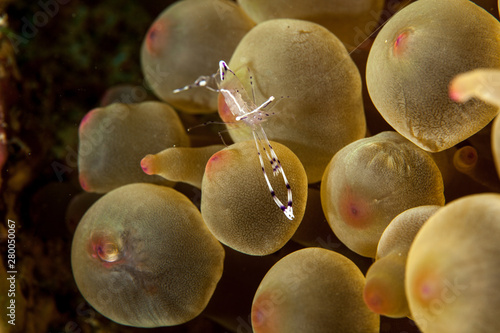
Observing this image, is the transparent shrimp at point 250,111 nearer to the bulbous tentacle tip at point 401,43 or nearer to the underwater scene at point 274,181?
the underwater scene at point 274,181

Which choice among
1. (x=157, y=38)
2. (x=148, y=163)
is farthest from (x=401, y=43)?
(x=157, y=38)

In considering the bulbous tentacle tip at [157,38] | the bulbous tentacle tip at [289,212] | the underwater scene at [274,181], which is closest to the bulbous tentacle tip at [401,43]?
the underwater scene at [274,181]

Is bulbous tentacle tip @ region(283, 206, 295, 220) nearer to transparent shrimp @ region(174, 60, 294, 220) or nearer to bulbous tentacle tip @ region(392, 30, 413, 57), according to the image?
transparent shrimp @ region(174, 60, 294, 220)


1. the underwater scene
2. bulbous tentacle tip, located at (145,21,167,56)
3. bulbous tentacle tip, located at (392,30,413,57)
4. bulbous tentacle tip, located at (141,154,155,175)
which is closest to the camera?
the underwater scene

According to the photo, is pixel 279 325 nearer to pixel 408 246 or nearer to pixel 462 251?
pixel 408 246

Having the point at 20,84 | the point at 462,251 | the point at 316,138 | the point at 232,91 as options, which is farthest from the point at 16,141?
the point at 462,251

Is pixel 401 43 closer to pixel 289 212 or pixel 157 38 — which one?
pixel 289 212

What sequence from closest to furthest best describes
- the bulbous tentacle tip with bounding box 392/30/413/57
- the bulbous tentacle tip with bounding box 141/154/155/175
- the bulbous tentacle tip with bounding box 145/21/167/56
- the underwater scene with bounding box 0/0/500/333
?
1. the underwater scene with bounding box 0/0/500/333
2. the bulbous tentacle tip with bounding box 392/30/413/57
3. the bulbous tentacle tip with bounding box 141/154/155/175
4. the bulbous tentacle tip with bounding box 145/21/167/56

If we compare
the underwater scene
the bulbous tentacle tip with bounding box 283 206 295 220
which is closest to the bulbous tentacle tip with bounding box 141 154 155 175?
the underwater scene
